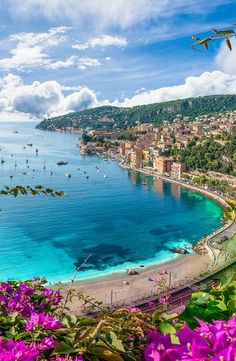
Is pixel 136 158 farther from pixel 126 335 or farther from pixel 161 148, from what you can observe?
pixel 126 335

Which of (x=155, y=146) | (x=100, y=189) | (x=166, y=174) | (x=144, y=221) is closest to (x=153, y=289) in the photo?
(x=144, y=221)

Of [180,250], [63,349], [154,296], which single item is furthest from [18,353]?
[180,250]

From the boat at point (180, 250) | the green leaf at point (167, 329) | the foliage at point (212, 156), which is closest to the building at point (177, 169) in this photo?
the foliage at point (212, 156)

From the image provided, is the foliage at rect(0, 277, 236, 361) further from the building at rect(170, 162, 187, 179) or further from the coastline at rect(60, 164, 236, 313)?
the building at rect(170, 162, 187, 179)

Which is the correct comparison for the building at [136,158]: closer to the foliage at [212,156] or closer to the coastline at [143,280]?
the foliage at [212,156]

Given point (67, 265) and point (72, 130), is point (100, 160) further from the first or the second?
point (72, 130)
